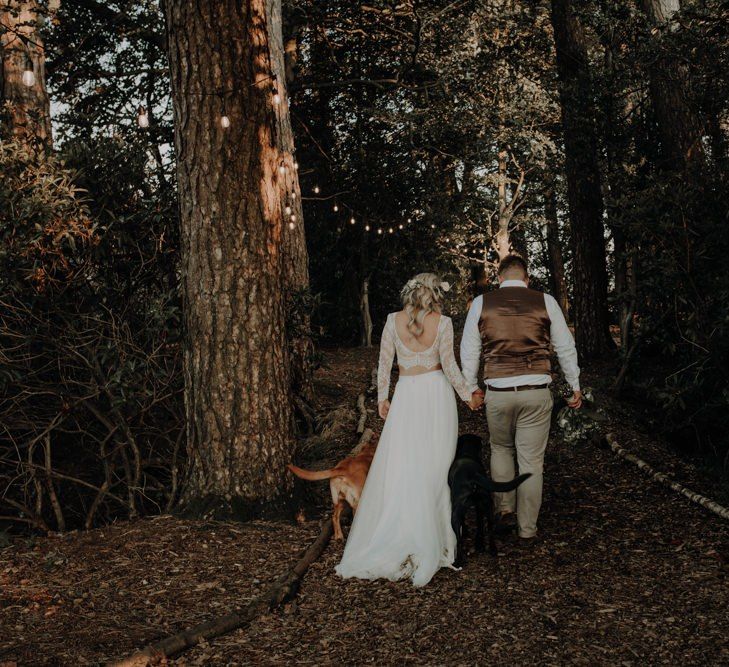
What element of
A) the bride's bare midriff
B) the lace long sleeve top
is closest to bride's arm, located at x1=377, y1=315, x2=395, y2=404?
the lace long sleeve top

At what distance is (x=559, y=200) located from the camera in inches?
906

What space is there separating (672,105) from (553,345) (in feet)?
22.4

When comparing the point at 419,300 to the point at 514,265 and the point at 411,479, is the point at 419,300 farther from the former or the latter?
the point at 411,479

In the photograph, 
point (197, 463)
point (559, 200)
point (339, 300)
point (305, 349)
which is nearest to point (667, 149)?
point (305, 349)

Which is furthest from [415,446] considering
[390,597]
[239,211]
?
[239,211]

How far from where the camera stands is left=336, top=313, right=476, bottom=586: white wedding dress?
505 centimetres

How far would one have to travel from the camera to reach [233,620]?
419 centimetres

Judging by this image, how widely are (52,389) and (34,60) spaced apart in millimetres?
4181

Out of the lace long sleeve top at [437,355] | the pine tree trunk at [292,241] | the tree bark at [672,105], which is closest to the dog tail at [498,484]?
the lace long sleeve top at [437,355]

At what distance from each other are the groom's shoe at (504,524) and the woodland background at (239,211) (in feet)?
5.98

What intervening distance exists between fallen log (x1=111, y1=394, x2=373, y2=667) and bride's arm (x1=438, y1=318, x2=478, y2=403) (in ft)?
5.16

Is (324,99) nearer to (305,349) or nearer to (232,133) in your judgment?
(305,349)

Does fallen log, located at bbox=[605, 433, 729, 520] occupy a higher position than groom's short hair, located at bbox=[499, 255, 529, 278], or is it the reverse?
groom's short hair, located at bbox=[499, 255, 529, 278]

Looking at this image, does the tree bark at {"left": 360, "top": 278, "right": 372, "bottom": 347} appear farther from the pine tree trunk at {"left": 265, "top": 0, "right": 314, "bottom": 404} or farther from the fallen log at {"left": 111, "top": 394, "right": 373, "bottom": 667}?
the fallen log at {"left": 111, "top": 394, "right": 373, "bottom": 667}
